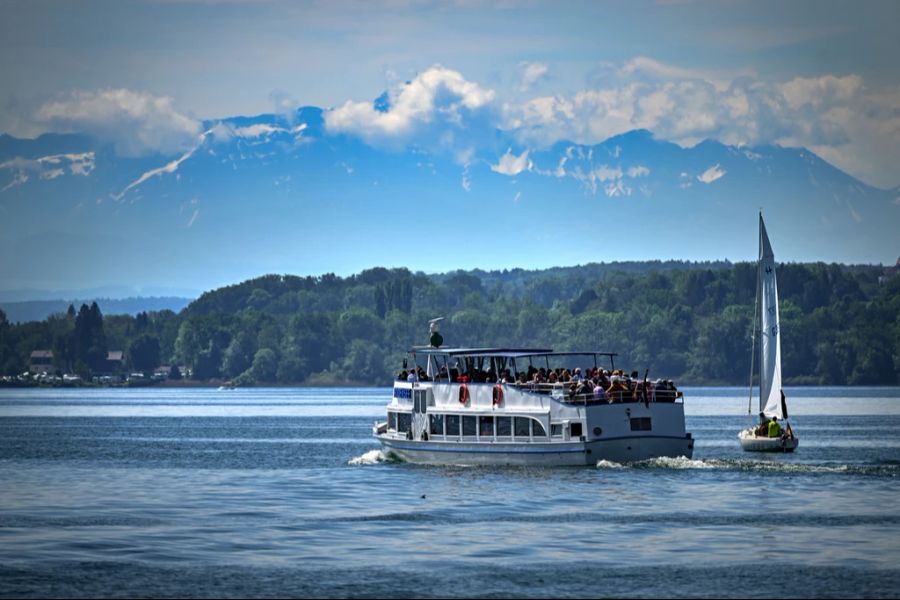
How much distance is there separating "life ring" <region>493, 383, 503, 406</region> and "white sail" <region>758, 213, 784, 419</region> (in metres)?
22.9

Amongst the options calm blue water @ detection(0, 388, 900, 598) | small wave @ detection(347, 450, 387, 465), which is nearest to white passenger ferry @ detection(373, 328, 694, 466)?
calm blue water @ detection(0, 388, 900, 598)

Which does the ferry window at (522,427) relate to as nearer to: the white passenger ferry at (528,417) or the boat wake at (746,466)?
the white passenger ferry at (528,417)

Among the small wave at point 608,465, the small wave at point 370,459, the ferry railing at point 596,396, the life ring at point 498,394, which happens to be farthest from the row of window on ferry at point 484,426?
the small wave at point 370,459

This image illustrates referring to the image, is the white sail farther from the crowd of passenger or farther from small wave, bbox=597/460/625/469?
small wave, bbox=597/460/625/469

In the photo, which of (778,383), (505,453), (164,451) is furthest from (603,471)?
(164,451)

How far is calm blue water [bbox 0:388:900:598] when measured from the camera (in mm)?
47062

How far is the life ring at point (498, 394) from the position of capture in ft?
256

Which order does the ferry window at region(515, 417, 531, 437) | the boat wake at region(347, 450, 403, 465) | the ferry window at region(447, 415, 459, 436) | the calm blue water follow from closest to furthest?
1. the calm blue water
2. the ferry window at region(515, 417, 531, 437)
3. the ferry window at region(447, 415, 459, 436)
4. the boat wake at region(347, 450, 403, 465)

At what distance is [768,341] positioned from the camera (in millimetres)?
97750

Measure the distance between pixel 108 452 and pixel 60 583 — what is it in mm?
59254

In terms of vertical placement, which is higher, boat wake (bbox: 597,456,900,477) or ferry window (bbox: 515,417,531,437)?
ferry window (bbox: 515,417,531,437)

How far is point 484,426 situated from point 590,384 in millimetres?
6110

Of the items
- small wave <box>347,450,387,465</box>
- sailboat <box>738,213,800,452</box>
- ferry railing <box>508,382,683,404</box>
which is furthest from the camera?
sailboat <box>738,213,800,452</box>

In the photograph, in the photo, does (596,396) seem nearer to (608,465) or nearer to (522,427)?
(608,465)
